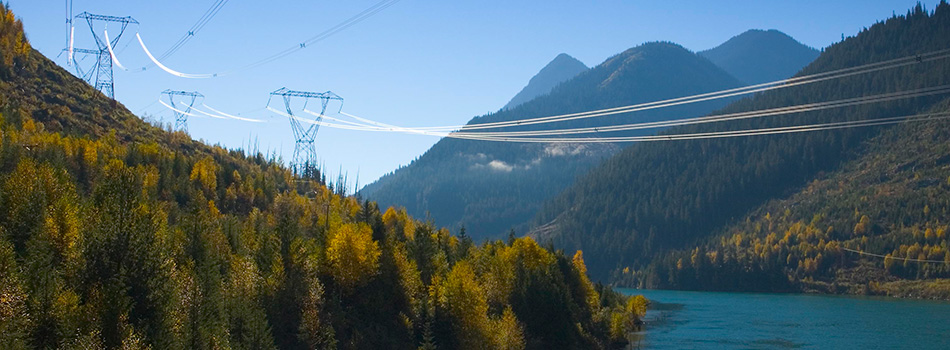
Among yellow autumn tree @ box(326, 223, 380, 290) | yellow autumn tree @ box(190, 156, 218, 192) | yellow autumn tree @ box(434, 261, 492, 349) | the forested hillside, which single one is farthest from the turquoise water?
yellow autumn tree @ box(190, 156, 218, 192)

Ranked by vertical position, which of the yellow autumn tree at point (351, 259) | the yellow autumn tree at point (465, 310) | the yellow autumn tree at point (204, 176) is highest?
the yellow autumn tree at point (204, 176)

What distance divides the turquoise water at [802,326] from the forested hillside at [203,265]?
29.6 feet

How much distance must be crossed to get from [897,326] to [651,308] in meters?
70.3

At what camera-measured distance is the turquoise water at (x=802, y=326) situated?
372ft

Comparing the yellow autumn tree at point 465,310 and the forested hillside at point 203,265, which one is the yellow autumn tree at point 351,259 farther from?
the yellow autumn tree at point 465,310

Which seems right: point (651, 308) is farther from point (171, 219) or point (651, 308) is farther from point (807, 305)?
point (171, 219)

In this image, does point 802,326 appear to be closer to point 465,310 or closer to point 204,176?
point 465,310

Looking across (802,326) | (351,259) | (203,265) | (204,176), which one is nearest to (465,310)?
(351,259)

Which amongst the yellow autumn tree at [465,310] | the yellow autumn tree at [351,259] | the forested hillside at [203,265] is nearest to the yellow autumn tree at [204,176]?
the forested hillside at [203,265]

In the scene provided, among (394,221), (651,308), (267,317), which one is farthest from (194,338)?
(651,308)

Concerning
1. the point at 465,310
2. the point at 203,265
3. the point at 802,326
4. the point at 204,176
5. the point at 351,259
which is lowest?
the point at 802,326

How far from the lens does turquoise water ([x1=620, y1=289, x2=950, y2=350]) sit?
113312 millimetres

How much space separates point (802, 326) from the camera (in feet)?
453

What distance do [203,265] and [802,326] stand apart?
109 meters
